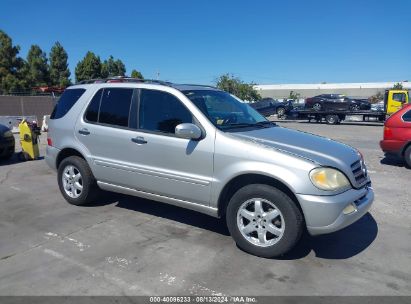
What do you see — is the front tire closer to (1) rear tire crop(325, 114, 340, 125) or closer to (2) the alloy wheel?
(2) the alloy wheel

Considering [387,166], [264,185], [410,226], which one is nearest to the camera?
[264,185]

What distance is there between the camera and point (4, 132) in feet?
31.0

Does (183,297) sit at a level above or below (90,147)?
below

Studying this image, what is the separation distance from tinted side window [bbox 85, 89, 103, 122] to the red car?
6932 mm

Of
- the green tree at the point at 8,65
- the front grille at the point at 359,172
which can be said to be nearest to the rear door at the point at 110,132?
the front grille at the point at 359,172

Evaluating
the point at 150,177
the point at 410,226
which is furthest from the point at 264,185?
the point at 410,226

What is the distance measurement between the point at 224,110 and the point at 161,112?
83 cm

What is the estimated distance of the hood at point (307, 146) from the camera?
3774 millimetres

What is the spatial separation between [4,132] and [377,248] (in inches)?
354

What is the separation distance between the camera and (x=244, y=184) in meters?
4.08

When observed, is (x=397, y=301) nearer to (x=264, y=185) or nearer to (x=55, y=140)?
(x=264, y=185)

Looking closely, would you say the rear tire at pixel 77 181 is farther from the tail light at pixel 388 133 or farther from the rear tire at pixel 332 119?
the rear tire at pixel 332 119

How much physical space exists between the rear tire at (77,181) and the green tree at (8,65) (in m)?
38.1

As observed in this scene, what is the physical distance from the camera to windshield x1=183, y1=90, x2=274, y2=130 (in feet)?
14.8
